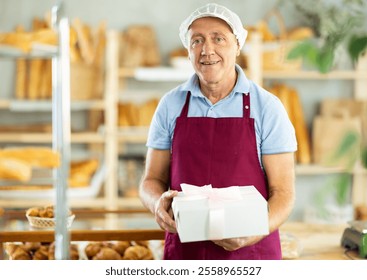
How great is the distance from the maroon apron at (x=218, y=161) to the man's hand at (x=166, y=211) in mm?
111

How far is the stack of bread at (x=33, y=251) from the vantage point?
4.85ft

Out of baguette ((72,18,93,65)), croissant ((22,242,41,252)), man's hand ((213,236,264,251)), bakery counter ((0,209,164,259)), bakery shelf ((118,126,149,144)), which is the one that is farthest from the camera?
bakery shelf ((118,126,149,144))

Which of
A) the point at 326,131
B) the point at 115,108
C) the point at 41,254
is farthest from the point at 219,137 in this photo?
the point at 326,131

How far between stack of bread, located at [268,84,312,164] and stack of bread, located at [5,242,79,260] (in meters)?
1.77

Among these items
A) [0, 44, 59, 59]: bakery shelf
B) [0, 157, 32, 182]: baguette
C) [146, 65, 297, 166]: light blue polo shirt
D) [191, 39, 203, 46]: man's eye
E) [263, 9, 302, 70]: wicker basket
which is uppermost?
[263, 9, 302, 70]: wicker basket

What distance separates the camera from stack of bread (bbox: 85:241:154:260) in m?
1.48

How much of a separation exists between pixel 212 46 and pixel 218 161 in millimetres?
253

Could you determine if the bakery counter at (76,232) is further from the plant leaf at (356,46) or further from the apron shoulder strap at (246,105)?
the plant leaf at (356,46)

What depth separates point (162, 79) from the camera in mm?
2918

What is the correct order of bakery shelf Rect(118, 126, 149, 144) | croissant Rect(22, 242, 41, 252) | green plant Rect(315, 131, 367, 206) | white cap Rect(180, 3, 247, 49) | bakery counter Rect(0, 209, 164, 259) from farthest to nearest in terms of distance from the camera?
1. bakery shelf Rect(118, 126, 149, 144)
2. croissant Rect(22, 242, 41, 252)
3. bakery counter Rect(0, 209, 164, 259)
4. white cap Rect(180, 3, 247, 49)
5. green plant Rect(315, 131, 367, 206)

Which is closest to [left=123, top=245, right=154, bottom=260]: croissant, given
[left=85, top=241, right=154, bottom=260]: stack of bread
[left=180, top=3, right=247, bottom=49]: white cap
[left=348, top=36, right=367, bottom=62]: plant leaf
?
[left=85, top=241, right=154, bottom=260]: stack of bread

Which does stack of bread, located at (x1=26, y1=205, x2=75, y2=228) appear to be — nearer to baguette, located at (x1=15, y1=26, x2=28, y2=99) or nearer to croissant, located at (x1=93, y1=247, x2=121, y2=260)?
croissant, located at (x1=93, y1=247, x2=121, y2=260)

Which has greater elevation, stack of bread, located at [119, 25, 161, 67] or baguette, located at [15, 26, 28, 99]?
stack of bread, located at [119, 25, 161, 67]

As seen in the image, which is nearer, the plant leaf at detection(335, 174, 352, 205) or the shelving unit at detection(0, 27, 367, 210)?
the plant leaf at detection(335, 174, 352, 205)
